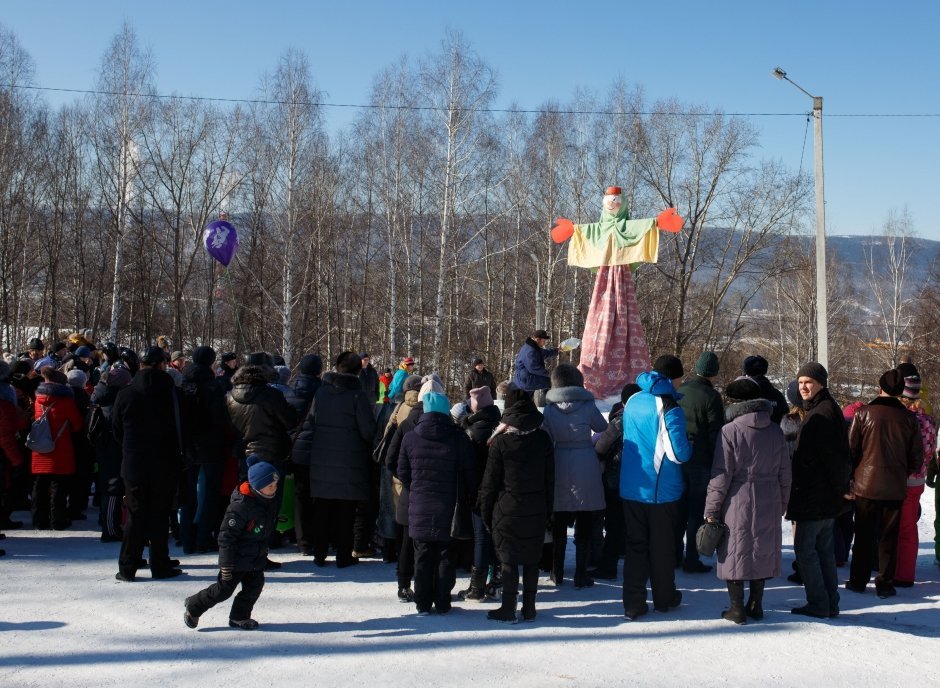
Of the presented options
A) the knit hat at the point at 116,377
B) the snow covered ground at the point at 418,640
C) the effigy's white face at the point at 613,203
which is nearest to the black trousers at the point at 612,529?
the snow covered ground at the point at 418,640

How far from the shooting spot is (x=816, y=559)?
5555 mm

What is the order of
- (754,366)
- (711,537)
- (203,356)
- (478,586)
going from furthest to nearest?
(203,356), (754,366), (478,586), (711,537)

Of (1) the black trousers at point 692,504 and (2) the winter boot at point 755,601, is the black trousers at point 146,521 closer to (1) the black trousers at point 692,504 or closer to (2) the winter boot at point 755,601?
(1) the black trousers at point 692,504

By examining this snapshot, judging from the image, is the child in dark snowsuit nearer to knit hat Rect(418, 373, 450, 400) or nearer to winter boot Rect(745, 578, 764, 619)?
knit hat Rect(418, 373, 450, 400)

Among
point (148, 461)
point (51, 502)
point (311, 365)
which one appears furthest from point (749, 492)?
point (51, 502)

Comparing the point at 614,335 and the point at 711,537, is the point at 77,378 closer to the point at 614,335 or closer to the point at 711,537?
the point at 711,537

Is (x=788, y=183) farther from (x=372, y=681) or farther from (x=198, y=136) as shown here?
(x=372, y=681)

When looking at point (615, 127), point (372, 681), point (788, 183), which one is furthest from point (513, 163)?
point (372, 681)

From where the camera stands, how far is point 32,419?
8.25 metres

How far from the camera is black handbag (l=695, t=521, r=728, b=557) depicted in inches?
206

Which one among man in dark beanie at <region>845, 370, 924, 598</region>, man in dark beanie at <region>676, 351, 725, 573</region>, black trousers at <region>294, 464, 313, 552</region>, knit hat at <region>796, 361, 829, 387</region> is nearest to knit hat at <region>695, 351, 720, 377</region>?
man in dark beanie at <region>676, 351, 725, 573</region>

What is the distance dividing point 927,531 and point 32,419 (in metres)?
9.46

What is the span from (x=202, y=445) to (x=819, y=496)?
4.87 m

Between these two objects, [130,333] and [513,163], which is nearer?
[513,163]
